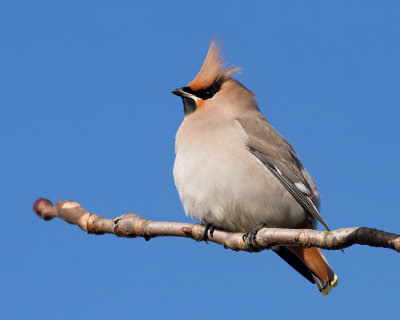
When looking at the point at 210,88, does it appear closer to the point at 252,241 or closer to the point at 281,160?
the point at 281,160

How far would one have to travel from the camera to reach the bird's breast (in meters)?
4.92

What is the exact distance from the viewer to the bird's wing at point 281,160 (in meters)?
5.14

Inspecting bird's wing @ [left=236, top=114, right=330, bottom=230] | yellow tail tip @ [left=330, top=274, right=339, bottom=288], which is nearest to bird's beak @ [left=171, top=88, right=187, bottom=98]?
bird's wing @ [left=236, top=114, right=330, bottom=230]

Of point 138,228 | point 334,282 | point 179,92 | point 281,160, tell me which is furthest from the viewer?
point 179,92

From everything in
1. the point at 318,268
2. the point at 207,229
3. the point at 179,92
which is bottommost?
the point at 318,268

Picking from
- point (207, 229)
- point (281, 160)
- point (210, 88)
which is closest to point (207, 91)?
point (210, 88)

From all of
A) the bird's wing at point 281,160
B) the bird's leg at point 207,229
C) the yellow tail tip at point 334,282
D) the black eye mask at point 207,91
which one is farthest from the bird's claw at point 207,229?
the black eye mask at point 207,91

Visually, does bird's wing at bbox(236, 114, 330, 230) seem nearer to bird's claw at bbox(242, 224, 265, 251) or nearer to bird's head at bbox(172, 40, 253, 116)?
bird's head at bbox(172, 40, 253, 116)

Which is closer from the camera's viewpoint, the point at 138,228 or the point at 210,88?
the point at 138,228

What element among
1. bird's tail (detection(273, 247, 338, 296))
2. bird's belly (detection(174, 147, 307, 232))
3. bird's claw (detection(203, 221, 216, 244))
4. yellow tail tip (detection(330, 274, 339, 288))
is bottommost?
yellow tail tip (detection(330, 274, 339, 288))

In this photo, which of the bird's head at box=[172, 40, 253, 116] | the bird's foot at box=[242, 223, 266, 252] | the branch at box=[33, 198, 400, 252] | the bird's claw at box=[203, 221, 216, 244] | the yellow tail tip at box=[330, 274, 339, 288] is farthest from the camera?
the bird's head at box=[172, 40, 253, 116]

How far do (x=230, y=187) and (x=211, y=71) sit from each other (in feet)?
4.58

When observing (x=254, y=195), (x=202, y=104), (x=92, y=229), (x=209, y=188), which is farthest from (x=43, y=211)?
(x=202, y=104)

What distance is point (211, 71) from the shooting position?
5836 mm
